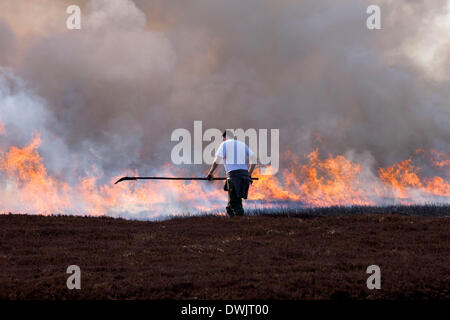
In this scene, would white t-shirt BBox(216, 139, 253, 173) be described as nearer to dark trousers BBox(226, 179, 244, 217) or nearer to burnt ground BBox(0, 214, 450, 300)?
dark trousers BBox(226, 179, 244, 217)

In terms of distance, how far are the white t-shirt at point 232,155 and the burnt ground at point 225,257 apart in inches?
75.4

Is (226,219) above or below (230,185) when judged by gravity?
below

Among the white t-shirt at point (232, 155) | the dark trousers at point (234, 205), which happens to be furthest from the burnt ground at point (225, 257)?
the white t-shirt at point (232, 155)

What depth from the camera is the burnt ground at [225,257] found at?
9.34 meters

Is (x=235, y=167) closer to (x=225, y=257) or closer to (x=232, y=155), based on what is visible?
(x=232, y=155)

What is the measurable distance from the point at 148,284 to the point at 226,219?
8832 mm

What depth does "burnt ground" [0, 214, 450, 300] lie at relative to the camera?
934 cm

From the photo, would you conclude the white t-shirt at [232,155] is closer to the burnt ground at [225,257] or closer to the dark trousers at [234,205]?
the dark trousers at [234,205]

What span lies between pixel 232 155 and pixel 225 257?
6707 millimetres

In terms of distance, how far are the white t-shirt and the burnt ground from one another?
1.92 m

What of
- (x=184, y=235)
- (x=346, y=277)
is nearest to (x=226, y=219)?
(x=184, y=235)
